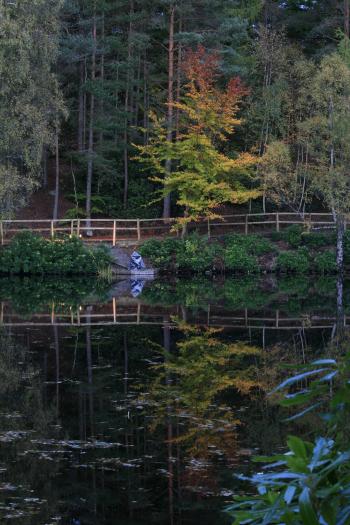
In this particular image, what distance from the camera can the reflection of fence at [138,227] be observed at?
34325 mm

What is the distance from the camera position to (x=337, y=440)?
10.2ft

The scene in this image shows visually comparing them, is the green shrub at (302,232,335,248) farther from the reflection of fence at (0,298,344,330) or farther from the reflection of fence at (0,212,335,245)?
the reflection of fence at (0,298,344,330)

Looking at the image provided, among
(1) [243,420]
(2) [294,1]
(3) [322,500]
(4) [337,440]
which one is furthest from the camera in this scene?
(2) [294,1]

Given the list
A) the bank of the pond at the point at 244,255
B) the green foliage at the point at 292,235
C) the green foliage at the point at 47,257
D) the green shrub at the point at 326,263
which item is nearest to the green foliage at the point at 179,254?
the bank of the pond at the point at 244,255

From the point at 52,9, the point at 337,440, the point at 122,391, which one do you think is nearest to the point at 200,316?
the point at 122,391

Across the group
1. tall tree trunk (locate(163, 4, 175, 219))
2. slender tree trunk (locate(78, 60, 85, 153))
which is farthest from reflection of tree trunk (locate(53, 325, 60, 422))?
slender tree trunk (locate(78, 60, 85, 153))

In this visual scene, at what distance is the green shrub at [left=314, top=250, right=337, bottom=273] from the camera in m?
33.1

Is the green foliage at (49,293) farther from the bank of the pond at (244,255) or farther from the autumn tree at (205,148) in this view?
the autumn tree at (205,148)

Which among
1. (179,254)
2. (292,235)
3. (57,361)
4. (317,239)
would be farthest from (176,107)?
(57,361)

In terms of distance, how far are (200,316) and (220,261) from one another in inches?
500

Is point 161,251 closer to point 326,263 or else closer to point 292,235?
point 292,235

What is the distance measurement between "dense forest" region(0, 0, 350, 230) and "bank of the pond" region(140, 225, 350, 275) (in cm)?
142

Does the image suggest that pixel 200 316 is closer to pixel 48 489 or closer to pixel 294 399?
pixel 48 489

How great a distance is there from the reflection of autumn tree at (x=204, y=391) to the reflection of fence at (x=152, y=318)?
216 centimetres
